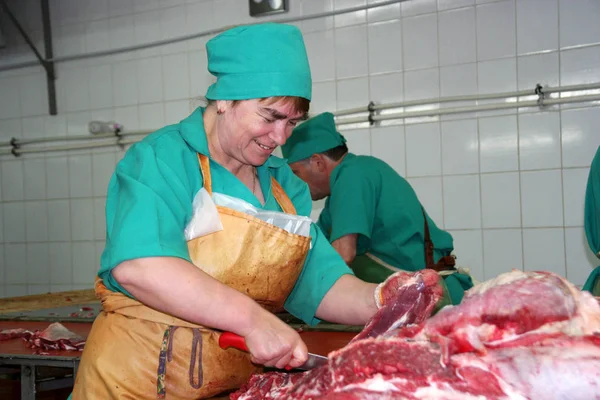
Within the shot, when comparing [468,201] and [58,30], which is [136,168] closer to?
[468,201]

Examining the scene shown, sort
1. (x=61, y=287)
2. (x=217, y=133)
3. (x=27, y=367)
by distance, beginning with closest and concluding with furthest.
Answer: (x=217, y=133)
(x=27, y=367)
(x=61, y=287)

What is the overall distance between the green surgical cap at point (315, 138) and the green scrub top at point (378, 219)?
→ 0.25 meters

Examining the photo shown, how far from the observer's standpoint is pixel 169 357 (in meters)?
1.83

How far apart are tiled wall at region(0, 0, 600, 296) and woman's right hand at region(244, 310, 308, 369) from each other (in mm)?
3427

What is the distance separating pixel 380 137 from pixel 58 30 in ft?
11.4

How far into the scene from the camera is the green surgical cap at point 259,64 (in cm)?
192

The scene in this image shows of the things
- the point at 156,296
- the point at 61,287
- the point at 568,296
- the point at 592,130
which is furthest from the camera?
the point at 61,287

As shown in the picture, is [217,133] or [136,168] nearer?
[136,168]

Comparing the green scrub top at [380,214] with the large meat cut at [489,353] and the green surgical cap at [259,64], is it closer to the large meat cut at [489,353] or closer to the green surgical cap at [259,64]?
the green surgical cap at [259,64]

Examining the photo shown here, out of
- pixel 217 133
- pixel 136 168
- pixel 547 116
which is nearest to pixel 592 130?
pixel 547 116

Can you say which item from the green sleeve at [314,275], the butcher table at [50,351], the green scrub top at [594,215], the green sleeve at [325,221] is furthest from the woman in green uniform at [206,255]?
the green sleeve at [325,221]

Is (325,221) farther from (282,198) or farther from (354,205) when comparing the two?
(282,198)

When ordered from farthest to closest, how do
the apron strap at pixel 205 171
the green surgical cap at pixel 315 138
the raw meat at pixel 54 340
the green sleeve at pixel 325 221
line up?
the green sleeve at pixel 325 221, the green surgical cap at pixel 315 138, the raw meat at pixel 54 340, the apron strap at pixel 205 171

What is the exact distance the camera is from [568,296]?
1467mm
